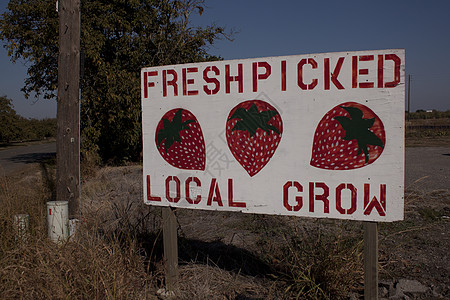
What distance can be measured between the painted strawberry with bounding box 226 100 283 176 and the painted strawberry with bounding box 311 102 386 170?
1.04 ft

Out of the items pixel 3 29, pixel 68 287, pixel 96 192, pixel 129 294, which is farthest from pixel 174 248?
pixel 3 29

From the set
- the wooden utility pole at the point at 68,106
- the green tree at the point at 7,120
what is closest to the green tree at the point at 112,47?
the wooden utility pole at the point at 68,106

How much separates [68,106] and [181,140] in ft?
8.87

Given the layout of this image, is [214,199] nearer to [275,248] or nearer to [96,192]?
[275,248]

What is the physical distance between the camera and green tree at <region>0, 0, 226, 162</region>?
1201 centimetres

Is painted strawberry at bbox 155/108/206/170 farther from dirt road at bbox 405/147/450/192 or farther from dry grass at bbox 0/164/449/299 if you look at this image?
dirt road at bbox 405/147/450/192

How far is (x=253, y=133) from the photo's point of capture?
281 cm

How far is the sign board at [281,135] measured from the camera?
2.44 meters

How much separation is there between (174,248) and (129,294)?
1.77ft

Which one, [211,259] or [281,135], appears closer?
[281,135]

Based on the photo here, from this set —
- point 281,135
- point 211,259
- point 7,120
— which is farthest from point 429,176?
point 7,120

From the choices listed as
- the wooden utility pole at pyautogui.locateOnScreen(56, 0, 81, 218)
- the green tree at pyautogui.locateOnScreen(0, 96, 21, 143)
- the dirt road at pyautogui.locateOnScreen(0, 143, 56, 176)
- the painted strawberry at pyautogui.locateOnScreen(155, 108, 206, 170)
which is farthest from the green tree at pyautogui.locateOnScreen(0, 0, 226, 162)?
the green tree at pyautogui.locateOnScreen(0, 96, 21, 143)

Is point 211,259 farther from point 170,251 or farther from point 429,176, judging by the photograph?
point 429,176

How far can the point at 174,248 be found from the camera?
3.08 meters
